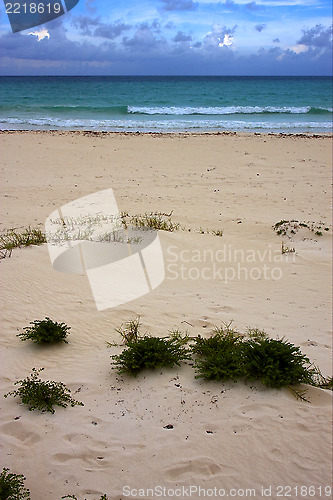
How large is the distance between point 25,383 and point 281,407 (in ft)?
7.49

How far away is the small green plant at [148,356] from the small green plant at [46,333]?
80cm

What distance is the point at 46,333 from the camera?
4.48 meters

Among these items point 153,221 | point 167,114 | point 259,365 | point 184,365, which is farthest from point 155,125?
point 259,365

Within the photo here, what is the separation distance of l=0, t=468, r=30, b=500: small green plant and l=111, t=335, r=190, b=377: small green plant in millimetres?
1286

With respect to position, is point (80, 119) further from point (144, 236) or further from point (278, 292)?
point (278, 292)

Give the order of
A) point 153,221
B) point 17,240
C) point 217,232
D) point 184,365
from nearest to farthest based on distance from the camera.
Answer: point 184,365
point 17,240
point 217,232
point 153,221

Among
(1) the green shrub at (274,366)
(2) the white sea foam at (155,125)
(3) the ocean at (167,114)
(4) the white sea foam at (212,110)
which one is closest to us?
(1) the green shrub at (274,366)

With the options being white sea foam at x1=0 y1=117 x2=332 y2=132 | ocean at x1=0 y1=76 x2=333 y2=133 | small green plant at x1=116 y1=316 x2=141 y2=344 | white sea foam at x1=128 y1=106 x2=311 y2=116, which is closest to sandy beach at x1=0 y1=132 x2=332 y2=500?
small green plant at x1=116 y1=316 x2=141 y2=344

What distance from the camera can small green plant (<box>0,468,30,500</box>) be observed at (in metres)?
2.70

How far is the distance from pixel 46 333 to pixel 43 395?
983 mm

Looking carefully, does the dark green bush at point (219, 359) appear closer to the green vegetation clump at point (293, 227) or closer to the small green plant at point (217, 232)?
the small green plant at point (217, 232)

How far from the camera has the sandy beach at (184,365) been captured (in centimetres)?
304

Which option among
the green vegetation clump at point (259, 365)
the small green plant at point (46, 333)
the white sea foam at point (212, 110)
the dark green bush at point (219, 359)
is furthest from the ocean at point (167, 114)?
the green vegetation clump at point (259, 365)

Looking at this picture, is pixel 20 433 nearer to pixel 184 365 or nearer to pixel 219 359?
pixel 184 365
